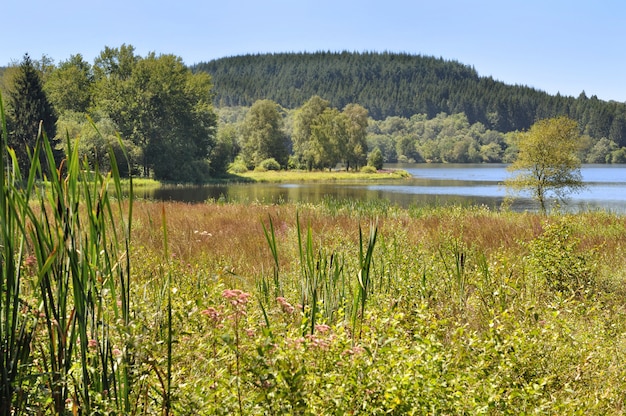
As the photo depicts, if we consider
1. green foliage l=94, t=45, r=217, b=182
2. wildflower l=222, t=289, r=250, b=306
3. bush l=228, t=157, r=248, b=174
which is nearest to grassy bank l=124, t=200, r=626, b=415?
wildflower l=222, t=289, r=250, b=306

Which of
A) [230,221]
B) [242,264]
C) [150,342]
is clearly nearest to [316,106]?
[230,221]

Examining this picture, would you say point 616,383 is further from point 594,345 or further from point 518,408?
point 518,408

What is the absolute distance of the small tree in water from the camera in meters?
25.6

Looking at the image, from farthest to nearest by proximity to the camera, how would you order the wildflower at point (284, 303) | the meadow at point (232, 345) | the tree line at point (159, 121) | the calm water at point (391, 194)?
the tree line at point (159, 121), the calm water at point (391, 194), the wildflower at point (284, 303), the meadow at point (232, 345)

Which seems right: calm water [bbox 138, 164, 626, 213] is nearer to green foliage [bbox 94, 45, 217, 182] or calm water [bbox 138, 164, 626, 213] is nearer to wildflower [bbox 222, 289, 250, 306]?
green foliage [bbox 94, 45, 217, 182]

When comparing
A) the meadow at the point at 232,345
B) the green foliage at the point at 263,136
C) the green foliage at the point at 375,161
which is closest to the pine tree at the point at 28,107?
the green foliage at the point at 263,136

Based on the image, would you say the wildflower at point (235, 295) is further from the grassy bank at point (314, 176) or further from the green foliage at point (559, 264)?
the grassy bank at point (314, 176)

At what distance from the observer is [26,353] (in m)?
2.04

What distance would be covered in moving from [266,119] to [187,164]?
26481mm

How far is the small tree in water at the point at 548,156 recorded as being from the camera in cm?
2562

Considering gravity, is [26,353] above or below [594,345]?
above

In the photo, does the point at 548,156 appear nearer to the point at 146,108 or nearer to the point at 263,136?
the point at 146,108

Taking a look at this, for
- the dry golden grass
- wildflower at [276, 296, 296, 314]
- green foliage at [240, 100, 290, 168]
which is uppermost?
green foliage at [240, 100, 290, 168]

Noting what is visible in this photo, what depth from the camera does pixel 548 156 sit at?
25.7 meters
